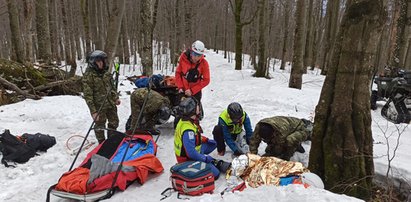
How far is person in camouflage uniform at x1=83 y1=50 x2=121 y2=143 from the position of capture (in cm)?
553

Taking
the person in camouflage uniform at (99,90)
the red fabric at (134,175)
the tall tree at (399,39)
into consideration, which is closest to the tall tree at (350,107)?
the red fabric at (134,175)

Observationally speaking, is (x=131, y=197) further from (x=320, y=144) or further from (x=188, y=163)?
(x=320, y=144)

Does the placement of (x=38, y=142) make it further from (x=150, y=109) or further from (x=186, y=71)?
(x=186, y=71)

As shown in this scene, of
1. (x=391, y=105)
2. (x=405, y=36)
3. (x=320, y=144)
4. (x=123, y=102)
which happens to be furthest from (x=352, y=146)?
(x=405, y=36)

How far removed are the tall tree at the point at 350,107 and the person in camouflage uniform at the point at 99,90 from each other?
3.76 m

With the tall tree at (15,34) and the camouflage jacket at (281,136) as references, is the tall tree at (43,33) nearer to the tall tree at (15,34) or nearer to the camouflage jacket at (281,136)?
the tall tree at (15,34)

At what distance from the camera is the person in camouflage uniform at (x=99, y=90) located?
18.1 feet

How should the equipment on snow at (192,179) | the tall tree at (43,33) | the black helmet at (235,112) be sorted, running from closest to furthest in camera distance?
the equipment on snow at (192,179) → the black helmet at (235,112) → the tall tree at (43,33)

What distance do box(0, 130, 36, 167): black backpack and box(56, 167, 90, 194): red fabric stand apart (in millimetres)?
1667

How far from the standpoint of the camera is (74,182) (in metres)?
3.83

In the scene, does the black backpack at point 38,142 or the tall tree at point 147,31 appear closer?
the black backpack at point 38,142

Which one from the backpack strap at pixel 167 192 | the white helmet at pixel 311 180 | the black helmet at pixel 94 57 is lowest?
the backpack strap at pixel 167 192

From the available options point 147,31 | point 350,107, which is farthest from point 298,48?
point 350,107

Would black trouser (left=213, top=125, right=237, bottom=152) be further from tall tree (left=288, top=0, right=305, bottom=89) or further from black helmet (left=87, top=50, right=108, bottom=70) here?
tall tree (left=288, top=0, right=305, bottom=89)
